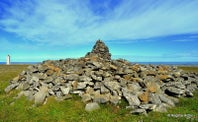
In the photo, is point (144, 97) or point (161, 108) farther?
point (144, 97)

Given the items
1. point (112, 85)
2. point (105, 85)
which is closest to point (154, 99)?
point (112, 85)

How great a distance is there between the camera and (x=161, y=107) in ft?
64.1

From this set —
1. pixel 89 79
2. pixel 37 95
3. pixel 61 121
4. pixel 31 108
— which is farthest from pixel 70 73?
pixel 61 121

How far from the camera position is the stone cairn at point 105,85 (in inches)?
836

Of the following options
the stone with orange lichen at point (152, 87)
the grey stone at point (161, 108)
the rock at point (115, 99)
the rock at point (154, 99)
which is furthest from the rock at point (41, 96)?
the grey stone at point (161, 108)

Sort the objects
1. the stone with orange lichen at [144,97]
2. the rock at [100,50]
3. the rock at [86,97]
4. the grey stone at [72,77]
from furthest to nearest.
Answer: the rock at [100,50], the grey stone at [72,77], the rock at [86,97], the stone with orange lichen at [144,97]

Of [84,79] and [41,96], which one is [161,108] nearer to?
[84,79]

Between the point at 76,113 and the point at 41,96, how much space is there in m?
4.62

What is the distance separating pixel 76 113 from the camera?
19.8 meters

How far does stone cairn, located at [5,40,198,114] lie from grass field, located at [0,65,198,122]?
698 millimetres

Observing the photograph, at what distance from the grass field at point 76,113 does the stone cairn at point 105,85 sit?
698mm

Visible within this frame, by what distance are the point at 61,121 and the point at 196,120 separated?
10.1 m

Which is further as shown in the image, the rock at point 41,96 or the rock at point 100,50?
the rock at point 100,50

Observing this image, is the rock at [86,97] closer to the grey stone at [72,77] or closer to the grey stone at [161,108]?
the grey stone at [72,77]
